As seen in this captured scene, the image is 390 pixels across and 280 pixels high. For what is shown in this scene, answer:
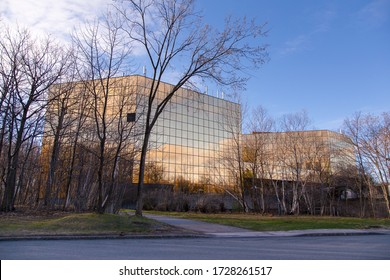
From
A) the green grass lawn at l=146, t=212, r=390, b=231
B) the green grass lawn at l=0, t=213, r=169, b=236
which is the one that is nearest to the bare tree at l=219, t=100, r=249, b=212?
the green grass lawn at l=146, t=212, r=390, b=231

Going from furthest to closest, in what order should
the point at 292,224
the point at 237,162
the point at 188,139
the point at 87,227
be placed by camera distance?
the point at 188,139, the point at 237,162, the point at 292,224, the point at 87,227

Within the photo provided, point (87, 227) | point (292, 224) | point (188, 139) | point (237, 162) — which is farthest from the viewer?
point (188, 139)

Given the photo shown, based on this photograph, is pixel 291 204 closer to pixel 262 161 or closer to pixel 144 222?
pixel 262 161

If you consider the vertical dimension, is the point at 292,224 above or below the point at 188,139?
below

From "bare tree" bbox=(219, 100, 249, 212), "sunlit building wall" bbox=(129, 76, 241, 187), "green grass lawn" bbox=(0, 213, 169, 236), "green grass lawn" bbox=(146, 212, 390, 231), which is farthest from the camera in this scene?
"sunlit building wall" bbox=(129, 76, 241, 187)

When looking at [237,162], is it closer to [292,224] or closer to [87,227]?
[292,224]

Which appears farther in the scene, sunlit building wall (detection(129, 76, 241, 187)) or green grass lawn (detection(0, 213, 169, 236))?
sunlit building wall (detection(129, 76, 241, 187))

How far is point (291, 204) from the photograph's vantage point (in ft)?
132

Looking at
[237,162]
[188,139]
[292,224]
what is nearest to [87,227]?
[292,224]

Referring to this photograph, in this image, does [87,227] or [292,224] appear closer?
[87,227]

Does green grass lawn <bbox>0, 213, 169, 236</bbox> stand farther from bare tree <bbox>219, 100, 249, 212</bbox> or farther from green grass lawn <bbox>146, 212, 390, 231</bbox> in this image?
bare tree <bbox>219, 100, 249, 212</bbox>

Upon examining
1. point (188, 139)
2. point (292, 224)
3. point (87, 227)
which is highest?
point (188, 139)

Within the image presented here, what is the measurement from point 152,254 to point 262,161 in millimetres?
30558

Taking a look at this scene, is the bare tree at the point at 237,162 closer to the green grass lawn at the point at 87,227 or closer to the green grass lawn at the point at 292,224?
the green grass lawn at the point at 292,224
